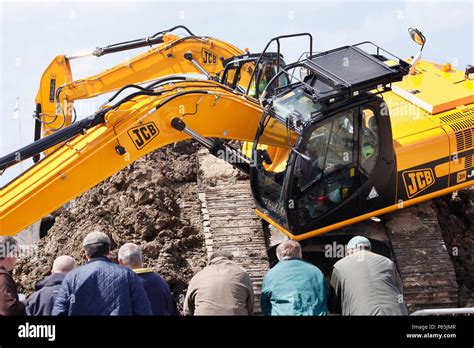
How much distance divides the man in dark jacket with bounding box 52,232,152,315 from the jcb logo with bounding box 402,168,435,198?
225 inches

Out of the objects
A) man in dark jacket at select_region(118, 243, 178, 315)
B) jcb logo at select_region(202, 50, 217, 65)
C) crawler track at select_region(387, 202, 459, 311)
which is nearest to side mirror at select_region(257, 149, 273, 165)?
crawler track at select_region(387, 202, 459, 311)

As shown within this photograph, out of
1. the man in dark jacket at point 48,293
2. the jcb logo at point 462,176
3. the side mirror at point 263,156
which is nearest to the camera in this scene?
the man in dark jacket at point 48,293

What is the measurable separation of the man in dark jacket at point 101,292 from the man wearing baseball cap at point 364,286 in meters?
2.20

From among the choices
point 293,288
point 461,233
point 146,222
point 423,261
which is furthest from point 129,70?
point 293,288

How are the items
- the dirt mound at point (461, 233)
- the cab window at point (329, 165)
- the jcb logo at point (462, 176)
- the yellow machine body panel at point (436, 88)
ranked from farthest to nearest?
the yellow machine body panel at point (436, 88) → the jcb logo at point (462, 176) → the dirt mound at point (461, 233) → the cab window at point (329, 165)

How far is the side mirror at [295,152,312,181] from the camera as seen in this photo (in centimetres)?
1271

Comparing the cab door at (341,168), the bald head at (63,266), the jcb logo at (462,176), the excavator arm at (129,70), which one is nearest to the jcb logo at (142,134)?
the cab door at (341,168)

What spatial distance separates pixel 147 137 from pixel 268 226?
2.46 m

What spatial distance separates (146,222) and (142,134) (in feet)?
6.66

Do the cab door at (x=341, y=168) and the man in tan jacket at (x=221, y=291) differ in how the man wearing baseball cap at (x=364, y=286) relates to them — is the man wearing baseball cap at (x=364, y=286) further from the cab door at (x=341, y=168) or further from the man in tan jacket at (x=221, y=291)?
the cab door at (x=341, y=168)

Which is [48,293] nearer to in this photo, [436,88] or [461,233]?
[461,233]

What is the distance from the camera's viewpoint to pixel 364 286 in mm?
10047

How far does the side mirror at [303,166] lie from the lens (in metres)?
12.7
